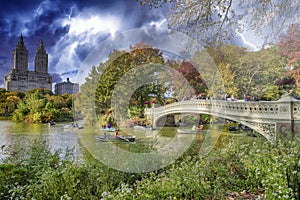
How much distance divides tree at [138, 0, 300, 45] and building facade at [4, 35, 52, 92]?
27871 millimetres

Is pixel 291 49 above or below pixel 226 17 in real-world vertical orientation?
above

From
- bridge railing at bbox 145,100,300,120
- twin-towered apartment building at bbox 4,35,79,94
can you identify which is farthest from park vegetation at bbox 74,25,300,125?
twin-towered apartment building at bbox 4,35,79,94

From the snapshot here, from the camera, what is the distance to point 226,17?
4094 mm

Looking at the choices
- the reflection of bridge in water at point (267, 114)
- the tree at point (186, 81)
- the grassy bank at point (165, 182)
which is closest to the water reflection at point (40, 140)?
the grassy bank at point (165, 182)

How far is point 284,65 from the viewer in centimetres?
1218

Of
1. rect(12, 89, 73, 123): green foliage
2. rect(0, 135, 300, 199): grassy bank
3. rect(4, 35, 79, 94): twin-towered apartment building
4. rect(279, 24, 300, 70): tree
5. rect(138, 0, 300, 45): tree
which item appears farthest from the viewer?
rect(4, 35, 79, 94): twin-towered apartment building

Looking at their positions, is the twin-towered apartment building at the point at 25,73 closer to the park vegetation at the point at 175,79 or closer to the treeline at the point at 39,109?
the treeline at the point at 39,109

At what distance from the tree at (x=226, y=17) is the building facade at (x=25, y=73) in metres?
27.9

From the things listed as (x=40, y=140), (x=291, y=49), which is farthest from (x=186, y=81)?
(x=40, y=140)

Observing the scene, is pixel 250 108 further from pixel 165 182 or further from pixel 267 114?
pixel 165 182

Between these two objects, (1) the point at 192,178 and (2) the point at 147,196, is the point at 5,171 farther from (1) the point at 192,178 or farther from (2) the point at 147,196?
(1) the point at 192,178

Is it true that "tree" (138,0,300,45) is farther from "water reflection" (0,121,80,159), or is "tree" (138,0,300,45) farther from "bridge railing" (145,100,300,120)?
"water reflection" (0,121,80,159)

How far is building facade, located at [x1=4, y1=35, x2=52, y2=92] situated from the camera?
2808 centimetres

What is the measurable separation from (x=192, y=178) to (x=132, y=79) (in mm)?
10060
